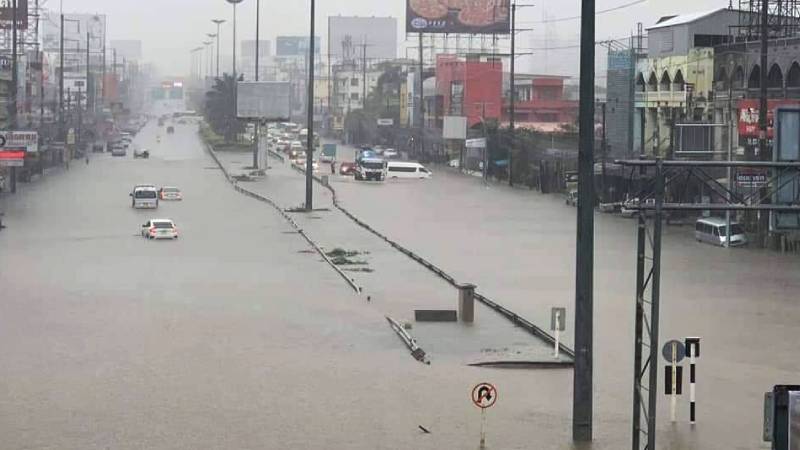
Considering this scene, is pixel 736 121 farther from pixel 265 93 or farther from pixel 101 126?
pixel 101 126

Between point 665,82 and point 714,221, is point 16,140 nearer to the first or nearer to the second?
point 665,82

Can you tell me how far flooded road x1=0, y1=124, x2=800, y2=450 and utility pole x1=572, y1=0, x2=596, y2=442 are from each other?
554 millimetres

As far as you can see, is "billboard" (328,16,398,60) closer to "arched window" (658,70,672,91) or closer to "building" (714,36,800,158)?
"arched window" (658,70,672,91)

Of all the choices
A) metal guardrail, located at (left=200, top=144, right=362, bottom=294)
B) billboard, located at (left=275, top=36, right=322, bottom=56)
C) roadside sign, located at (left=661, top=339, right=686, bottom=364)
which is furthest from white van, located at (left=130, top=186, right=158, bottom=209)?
billboard, located at (left=275, top=36, right=322, bottom=56)

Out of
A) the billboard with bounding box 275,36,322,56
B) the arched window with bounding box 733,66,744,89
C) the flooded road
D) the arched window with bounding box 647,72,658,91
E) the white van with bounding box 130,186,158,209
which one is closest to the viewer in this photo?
the flooded road

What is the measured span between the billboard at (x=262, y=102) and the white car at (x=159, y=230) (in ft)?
74.4

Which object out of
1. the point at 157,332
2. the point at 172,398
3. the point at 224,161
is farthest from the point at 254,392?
the point at 224,161

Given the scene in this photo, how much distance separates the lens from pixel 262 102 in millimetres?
49062

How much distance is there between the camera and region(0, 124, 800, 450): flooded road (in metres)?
10.5

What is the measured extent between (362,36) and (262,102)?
87.4m

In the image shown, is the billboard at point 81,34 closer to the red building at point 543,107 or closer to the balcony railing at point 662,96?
the red building at point 543,107

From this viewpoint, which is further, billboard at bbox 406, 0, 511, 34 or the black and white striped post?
billboard at bbox 406, 0, 511, 34

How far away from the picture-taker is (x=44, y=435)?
33.3 ft

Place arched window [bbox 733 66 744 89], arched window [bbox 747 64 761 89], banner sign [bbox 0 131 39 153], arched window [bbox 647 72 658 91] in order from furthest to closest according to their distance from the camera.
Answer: arched window [bbox 647 72 658 91]
banner sign [bbox 0 131 39 153]
arched window [bbox 733 66 744 89]
arched window [bbox 747 64 761 89]
